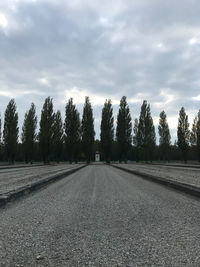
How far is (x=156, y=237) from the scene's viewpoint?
14.6 feet

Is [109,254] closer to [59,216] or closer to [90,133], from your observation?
[59,216]

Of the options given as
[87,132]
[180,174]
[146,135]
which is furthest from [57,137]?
[180,174]

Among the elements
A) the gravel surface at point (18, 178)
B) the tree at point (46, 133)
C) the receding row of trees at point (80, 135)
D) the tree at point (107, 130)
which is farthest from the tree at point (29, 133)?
the gravel surface at point (18, 178)

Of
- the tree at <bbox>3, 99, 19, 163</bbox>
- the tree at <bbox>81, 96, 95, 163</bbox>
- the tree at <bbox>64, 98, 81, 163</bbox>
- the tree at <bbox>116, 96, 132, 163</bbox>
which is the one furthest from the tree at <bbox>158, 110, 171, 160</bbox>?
the tree at <bbox>3, 99, 19, 163</bbox>

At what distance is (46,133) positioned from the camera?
61906 millimetres

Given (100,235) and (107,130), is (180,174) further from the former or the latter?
(107,130)

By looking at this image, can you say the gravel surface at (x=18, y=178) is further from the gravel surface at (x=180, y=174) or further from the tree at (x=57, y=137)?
the tree at (x=57, y=137)

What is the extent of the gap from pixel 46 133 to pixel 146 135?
26.2 metres

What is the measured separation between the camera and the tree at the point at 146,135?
237 ft

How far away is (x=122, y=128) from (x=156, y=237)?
213 feet

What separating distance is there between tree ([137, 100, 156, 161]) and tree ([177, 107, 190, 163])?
7.08 m

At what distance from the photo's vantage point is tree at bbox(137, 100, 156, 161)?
72.2 meters

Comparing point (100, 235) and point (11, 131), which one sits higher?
point (11, 131)

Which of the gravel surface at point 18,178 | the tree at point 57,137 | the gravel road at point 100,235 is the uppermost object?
the tree at point 57,137
